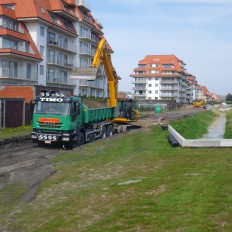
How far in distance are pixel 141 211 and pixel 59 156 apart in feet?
33.8

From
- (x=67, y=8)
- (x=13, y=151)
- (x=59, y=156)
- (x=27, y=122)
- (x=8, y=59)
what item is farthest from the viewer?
(x=67, y=8)

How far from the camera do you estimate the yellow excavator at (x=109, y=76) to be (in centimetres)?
2262

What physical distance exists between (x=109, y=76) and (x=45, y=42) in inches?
1194

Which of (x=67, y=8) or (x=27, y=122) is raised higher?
(x=67, y=8)

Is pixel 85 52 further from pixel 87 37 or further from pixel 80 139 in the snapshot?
pixel 80 139

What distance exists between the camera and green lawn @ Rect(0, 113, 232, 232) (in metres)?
7.03

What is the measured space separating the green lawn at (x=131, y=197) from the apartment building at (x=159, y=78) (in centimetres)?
11920

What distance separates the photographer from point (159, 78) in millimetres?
133750

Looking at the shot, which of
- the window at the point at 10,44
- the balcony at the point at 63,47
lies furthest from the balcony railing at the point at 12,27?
the balcony at the point at 63,47

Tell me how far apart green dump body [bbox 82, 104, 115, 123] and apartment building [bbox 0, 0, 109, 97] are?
12.7m

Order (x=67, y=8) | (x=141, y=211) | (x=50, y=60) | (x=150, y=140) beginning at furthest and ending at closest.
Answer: (x=67, y=8) < (x=50, y=60) < (x=150, y=140) < (x=141, y=211)

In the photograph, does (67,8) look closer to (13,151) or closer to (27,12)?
(27,12)

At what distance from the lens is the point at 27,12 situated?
2060 inches

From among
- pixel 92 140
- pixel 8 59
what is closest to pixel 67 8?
pixel 8 59
